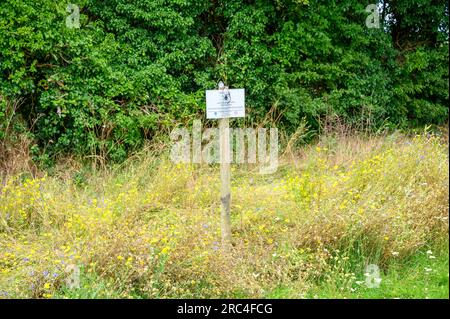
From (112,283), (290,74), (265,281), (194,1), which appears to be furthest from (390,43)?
(112,283)

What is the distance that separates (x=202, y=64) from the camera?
910 centimetres

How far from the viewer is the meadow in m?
3.77

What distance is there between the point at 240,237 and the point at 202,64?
5145mm

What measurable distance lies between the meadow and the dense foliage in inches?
72.1

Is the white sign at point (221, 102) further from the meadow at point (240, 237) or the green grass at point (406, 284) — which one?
the green grass at point (406, 284)

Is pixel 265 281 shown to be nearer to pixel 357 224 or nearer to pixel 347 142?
pixel 357 224

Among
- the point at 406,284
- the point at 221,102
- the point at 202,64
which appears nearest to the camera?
the point at 406,284

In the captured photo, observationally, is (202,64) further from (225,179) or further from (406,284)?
(406,284)

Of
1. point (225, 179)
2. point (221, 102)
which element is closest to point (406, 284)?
point (225, 179)

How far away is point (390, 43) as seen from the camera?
411 inches

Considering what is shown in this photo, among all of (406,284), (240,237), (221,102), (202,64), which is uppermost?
(202,64)

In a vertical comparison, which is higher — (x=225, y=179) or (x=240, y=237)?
(x=225, y=179)

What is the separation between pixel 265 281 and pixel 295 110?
230 inches

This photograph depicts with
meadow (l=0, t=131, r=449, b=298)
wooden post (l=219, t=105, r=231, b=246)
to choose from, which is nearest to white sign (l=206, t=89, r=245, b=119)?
wooden post (l=219, t=105, r=231, b=246)
